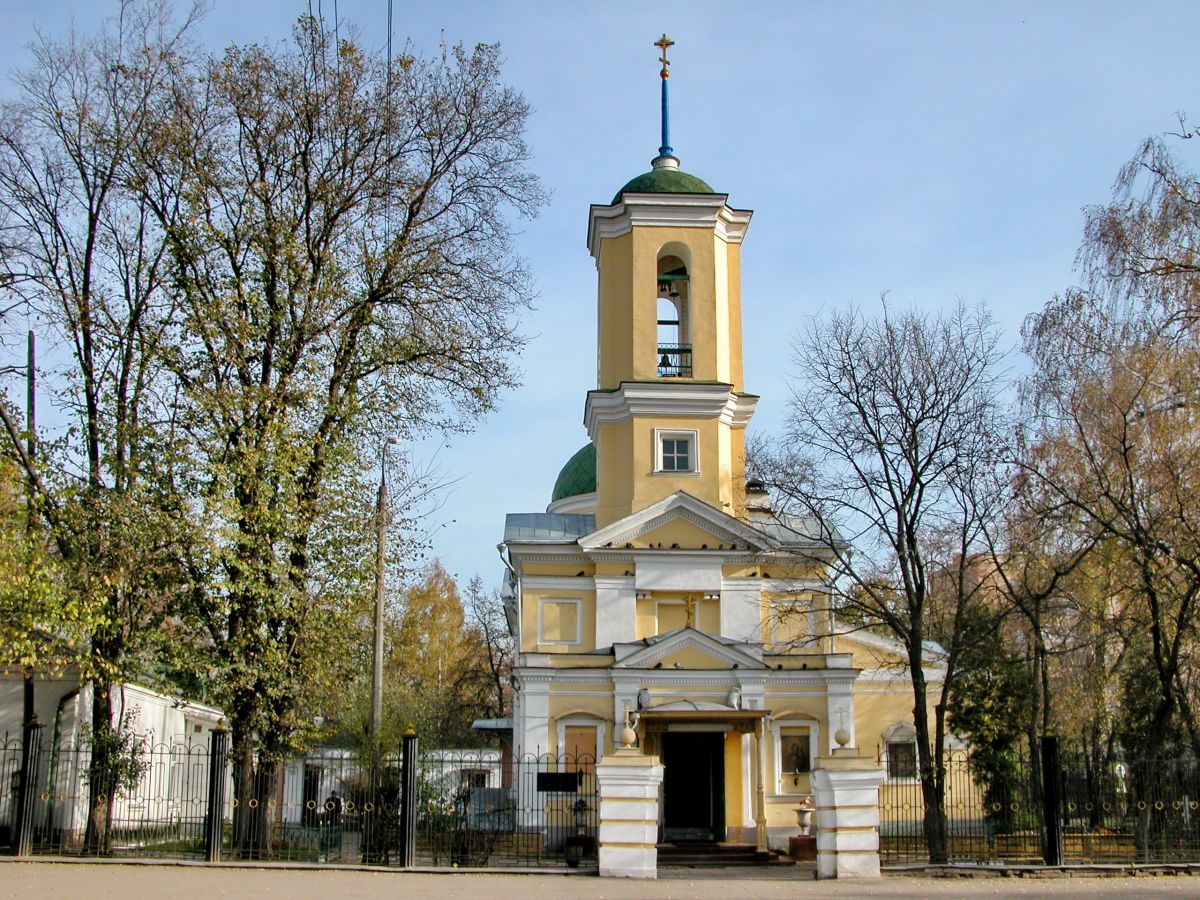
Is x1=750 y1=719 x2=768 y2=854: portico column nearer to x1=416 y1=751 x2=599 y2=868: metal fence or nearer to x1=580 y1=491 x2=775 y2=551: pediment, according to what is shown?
x1=416 y1=751 x2=599 y2=868: metal fence

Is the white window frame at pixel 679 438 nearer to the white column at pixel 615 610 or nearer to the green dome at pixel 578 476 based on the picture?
the white column at pixel 615 610

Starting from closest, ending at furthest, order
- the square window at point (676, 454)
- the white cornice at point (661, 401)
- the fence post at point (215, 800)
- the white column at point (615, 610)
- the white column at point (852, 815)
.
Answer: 1. the white column at point (852, 815)
2. the fence post at point (215, 800)
3. the white column at point (615, 610)
4. the white cornice at point (661, 401)
5. the square window at point (676, 454)

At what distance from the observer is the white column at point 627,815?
56.0ft

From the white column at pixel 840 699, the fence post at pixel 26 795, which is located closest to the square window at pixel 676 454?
the white column at pixel 840 699

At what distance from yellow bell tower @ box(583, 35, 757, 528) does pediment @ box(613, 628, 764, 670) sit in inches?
130

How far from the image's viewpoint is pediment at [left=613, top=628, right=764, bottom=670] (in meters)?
27.8

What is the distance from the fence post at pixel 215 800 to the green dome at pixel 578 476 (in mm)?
18148

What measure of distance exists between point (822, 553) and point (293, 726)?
13220mm

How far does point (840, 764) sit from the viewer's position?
17312 millimetres

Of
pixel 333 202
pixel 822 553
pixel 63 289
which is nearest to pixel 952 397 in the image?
pixel 822 553

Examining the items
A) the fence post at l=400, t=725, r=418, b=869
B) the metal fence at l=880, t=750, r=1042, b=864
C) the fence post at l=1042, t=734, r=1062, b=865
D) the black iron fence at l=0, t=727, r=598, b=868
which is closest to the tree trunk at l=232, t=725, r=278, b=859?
the black iron fence at l=0, t=727, r=598, b=868

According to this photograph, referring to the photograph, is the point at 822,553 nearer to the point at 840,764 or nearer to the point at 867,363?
→ the point at 867,363

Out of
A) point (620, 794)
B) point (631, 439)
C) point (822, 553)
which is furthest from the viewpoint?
point (631, 439)

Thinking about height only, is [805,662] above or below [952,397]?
below
